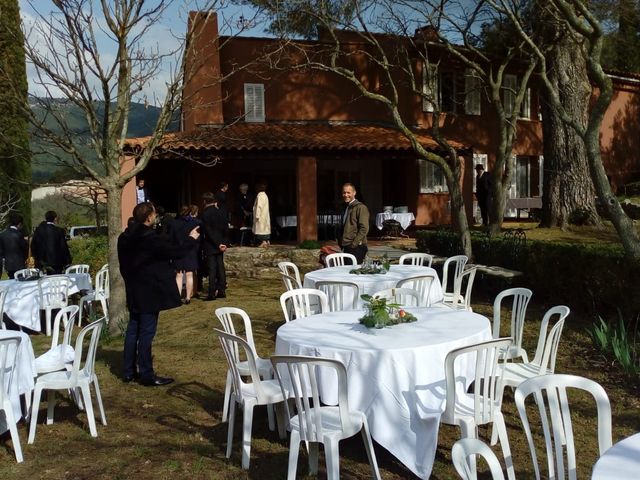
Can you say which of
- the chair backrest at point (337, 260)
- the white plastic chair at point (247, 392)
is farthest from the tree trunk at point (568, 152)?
the white plastic chair at point (247, 392)

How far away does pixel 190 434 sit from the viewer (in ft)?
17.2

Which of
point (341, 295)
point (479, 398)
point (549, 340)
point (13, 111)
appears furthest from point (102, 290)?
point (479, 398)

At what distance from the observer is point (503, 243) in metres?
10.7

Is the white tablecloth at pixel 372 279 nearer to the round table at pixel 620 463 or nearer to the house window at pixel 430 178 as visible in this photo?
the round table at pixel 620 463

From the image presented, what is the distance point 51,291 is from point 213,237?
2.64 m

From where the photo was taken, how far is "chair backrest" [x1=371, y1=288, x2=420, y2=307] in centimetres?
629

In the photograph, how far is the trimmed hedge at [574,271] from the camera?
785 cm

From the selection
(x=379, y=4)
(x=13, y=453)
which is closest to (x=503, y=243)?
(x=379, y=4)

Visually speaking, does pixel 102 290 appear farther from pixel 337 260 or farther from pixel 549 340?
pixel 549 340

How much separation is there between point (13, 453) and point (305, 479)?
2.32 meters

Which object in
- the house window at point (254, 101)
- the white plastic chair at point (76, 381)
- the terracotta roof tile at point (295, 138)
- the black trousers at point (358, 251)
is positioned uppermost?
the house window at point (254, 101)

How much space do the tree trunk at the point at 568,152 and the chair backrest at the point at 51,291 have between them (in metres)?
9.80

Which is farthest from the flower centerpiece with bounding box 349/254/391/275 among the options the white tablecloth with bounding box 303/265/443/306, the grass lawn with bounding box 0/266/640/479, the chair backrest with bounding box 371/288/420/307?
the grass lawn with bounding box 0/266/640/479

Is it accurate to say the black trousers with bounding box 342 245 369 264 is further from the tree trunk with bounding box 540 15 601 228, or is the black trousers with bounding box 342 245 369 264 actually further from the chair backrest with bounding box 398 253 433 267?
the tree trunk with bounding box 540 15 601 228
